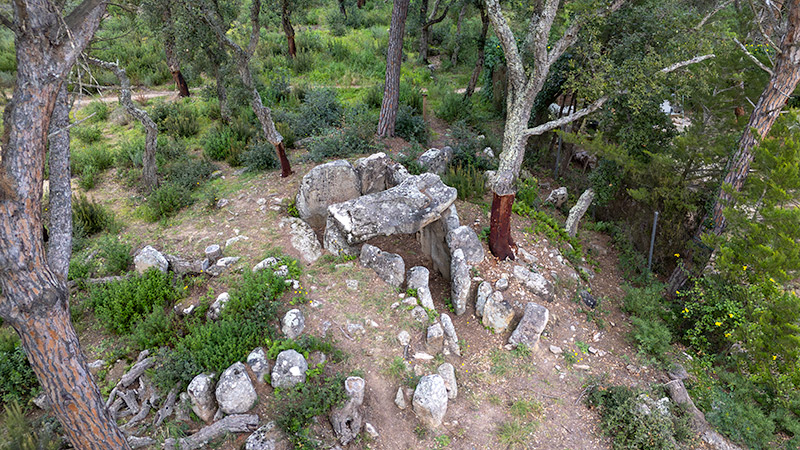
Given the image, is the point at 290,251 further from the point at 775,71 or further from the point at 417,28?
the point at 417,28

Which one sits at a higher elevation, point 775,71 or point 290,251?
point 775,71

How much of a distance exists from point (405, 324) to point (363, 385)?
126cm

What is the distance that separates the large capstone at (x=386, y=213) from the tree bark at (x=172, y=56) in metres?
7.65

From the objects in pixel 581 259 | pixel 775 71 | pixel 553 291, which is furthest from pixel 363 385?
pixel 775 71

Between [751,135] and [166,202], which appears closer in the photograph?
[751,135]

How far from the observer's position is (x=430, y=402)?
18.2 feet

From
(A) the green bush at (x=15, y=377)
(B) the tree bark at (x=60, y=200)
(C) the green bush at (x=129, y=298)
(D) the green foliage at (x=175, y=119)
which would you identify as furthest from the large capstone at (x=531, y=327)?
(D) the green foliage at (x=175, y=119)

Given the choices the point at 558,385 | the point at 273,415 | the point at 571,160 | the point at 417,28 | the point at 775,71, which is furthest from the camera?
the point at 417,28

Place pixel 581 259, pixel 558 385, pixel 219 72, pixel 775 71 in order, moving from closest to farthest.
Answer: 1. pixel 558 385
2. pixel 775 71
3. pixel 581 259
4. pixel 219 72

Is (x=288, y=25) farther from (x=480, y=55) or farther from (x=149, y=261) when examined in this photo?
(x=149, y=261)

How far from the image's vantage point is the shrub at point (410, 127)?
504 inches

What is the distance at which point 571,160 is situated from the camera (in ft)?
46.6

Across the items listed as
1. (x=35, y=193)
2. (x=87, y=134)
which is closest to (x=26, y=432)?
(x=35, y=193)

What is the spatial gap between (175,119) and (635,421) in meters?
13.1
